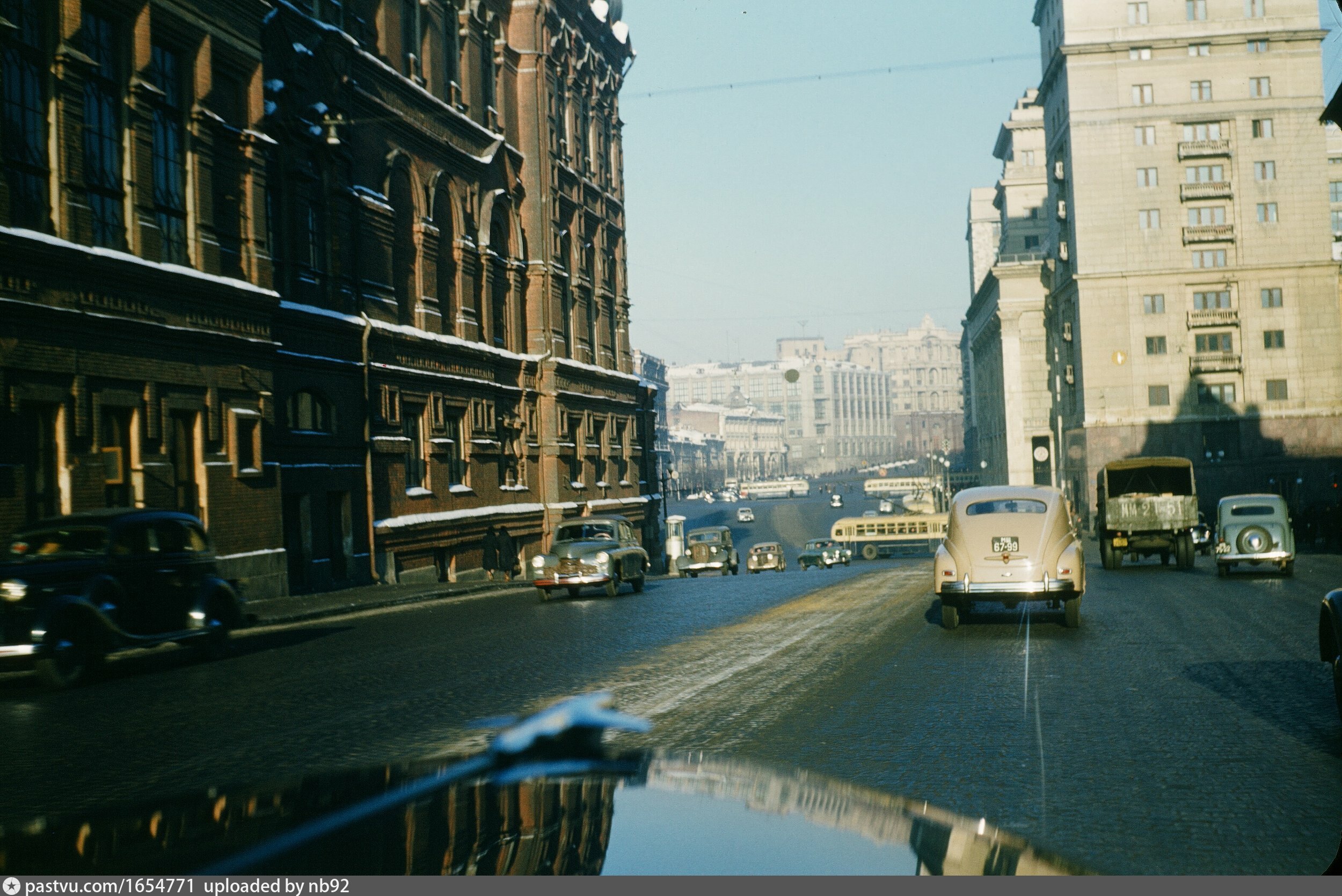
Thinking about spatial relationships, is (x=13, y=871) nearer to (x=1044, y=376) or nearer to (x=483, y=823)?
(x=483, y=823)

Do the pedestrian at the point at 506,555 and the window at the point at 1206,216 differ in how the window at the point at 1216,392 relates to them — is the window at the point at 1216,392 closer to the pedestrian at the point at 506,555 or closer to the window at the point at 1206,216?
the window at the point at 1206,216

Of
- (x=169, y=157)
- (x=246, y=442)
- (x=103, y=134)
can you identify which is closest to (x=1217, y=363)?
(x=246, y=442)

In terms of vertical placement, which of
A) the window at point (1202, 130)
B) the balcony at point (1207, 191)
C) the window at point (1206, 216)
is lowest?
the window at point (1206, 216)

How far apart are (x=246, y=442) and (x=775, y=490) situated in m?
152

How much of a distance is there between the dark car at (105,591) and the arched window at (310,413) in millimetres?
12096

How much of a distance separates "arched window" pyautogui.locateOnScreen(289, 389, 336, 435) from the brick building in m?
0.07

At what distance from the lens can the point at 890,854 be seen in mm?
4590

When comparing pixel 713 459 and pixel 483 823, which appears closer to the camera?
pixel 483 823

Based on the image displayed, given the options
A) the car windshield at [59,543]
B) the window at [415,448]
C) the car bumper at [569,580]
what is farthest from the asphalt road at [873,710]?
the window at [415,448]

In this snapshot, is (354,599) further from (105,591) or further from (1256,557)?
(1256,557)

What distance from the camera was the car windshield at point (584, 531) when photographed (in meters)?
26.5

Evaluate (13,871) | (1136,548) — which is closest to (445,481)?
(1136,548)

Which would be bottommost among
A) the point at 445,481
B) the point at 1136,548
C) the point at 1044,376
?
the point at 1136,548
